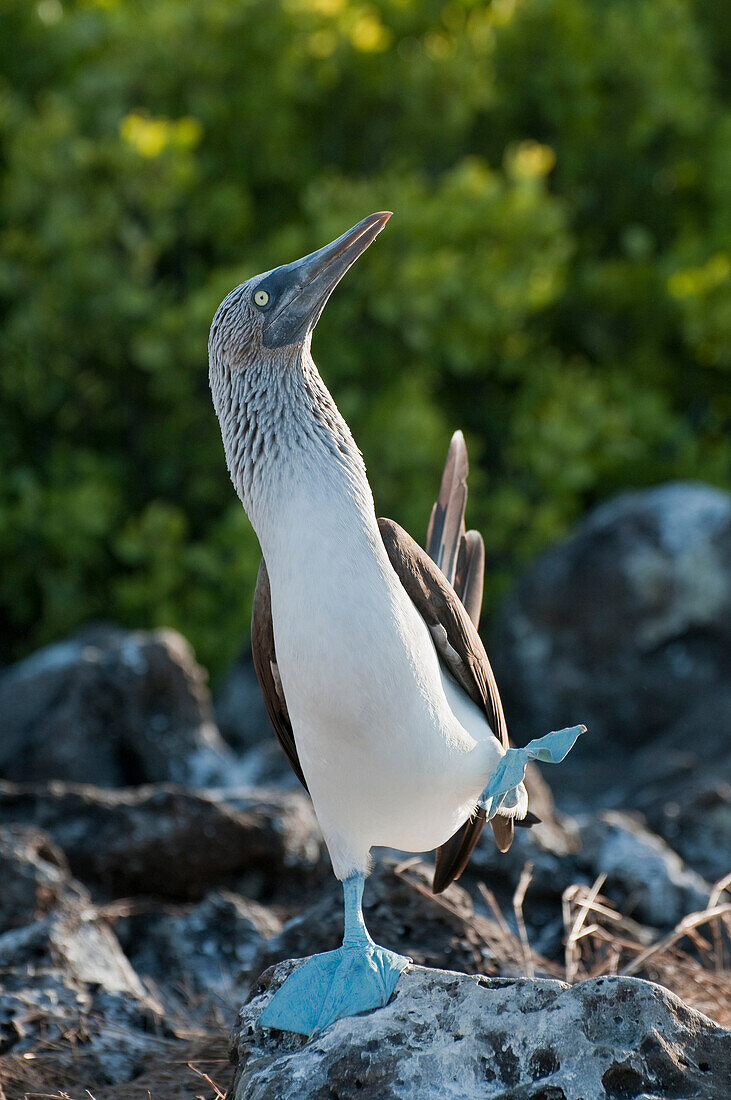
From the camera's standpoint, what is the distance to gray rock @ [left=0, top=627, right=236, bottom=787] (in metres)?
6.65

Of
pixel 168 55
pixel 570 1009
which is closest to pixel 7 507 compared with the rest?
pixel 168 55

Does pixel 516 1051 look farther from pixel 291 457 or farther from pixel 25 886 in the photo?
pixel 25 886

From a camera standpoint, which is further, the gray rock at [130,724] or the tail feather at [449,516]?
the gray rock at [130,724]

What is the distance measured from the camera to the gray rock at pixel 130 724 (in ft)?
21.8

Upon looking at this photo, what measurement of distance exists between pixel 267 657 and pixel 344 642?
1.95ft

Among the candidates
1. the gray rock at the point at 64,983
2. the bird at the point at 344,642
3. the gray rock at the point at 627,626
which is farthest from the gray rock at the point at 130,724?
the bird at the point at 344,642

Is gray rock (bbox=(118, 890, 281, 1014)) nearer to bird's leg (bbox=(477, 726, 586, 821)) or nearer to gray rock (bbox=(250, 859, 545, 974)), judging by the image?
gray rock (bbox=(250, 859, 545, 974))

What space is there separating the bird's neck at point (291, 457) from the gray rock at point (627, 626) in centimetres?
559

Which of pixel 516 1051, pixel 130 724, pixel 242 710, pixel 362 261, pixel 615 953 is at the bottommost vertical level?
pixel 516 1051

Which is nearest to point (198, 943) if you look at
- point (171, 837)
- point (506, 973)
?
point (171, 837)

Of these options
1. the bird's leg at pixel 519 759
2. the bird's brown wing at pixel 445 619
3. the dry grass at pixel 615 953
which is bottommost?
the dry grass at pixel 615 953

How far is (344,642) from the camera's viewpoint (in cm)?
271

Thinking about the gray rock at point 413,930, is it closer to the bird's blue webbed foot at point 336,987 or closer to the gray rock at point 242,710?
the bird's blue webbed foot at point 336,987

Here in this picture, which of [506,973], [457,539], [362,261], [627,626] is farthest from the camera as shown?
[362,261]
